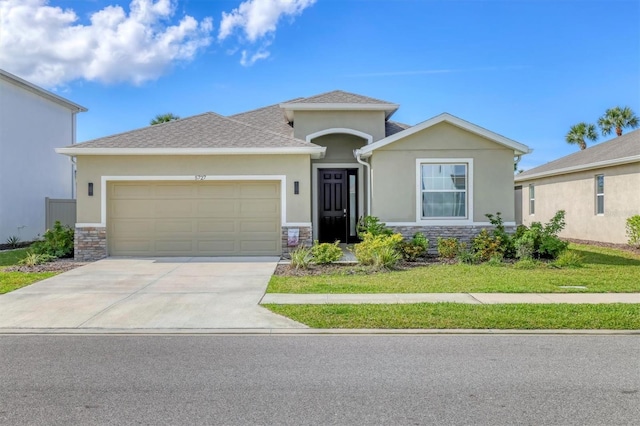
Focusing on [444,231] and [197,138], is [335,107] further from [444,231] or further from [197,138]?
[444,231]

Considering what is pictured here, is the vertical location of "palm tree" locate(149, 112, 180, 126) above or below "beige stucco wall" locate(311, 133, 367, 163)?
above

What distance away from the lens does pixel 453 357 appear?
228 inches

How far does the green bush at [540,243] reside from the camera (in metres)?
13.6

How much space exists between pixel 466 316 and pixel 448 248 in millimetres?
6499

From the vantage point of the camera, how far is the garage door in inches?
582

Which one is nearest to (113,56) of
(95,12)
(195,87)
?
(95,12)

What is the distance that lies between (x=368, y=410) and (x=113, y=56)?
55.9ft

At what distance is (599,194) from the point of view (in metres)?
20.0

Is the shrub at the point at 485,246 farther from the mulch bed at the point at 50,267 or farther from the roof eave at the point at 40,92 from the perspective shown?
the roof eave at the point at 40,92

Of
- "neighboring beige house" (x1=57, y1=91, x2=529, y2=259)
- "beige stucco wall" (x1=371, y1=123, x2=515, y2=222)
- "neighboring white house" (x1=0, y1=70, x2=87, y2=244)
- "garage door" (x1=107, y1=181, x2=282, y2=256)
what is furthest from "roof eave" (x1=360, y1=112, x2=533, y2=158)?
"neighboring white house" (x1=0, y1=70, x2=87, y2=244)

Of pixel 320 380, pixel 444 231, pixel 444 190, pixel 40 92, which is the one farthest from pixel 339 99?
pixel 320 380

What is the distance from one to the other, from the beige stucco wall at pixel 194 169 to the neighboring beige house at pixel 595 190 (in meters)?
11.9

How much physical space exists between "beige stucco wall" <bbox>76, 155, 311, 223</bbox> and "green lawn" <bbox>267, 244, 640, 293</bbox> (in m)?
3.71

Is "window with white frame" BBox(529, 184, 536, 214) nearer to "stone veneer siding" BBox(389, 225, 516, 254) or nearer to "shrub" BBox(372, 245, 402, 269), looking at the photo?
"stone veneer siding" BBox(389, 225, 516, 254)
